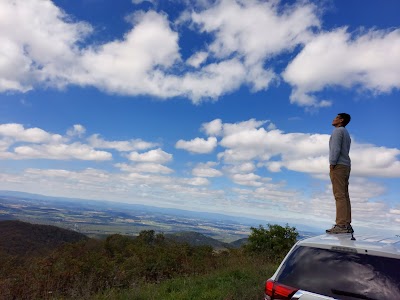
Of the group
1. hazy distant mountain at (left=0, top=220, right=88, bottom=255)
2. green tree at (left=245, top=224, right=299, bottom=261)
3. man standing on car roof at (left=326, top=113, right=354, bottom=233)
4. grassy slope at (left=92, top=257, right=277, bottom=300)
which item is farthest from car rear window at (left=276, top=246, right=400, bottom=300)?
hazy distant mountain at (left=0, top=220, right=88, bottom=255)

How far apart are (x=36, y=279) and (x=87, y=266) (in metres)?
2.17

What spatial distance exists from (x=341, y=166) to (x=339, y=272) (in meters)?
4.77

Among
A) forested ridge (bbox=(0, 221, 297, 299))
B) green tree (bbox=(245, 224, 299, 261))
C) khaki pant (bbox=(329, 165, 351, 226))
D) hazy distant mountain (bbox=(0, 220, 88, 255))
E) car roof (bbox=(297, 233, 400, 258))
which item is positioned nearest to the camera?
car roof (bbox=(297, 233, 400, 258))

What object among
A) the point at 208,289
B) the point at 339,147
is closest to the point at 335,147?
the point at 339,147

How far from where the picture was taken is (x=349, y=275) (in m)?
3.08

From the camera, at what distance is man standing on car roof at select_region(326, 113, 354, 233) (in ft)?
24.0

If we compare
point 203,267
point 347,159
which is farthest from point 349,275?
point 203,267

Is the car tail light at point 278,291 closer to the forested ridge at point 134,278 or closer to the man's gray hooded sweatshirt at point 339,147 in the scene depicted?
the forested ridge at point 134,278

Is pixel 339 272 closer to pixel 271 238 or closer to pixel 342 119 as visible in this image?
pixel 342 119

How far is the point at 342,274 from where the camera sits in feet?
10.2

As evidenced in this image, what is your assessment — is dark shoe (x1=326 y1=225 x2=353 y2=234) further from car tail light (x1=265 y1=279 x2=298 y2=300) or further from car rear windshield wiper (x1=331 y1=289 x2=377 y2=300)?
car rear windshield wiper (x1=331 y1=289 x2=377 y2=300)

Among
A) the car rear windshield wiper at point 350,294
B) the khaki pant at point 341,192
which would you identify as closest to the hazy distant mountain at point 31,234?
the khaki pant at point 341,192

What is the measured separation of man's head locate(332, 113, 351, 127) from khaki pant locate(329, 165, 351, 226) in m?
0.97

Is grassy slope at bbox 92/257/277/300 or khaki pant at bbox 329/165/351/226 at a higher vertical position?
khaki pant at bbox 329/165/351/226
